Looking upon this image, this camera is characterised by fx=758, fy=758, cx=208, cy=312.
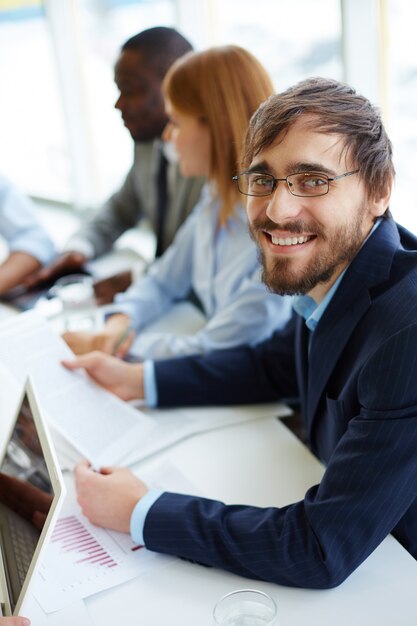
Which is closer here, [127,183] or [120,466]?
[120,466]

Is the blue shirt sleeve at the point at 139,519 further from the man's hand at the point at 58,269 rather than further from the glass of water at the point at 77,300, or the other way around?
the man's hand at the point at 58,269

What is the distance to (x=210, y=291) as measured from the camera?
194 centimetres

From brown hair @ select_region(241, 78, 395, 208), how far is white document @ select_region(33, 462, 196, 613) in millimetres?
649

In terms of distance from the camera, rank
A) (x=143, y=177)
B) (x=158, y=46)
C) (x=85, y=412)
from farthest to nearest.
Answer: (x=143, y=177) → (x=158, y=46) → (x=85, y=412)

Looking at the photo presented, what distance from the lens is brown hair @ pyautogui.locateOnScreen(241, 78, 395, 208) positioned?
112cm

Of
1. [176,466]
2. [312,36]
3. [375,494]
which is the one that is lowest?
A: [176,466]

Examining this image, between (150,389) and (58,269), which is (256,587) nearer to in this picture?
(150,389)

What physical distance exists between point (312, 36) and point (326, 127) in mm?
1889

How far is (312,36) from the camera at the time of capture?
9.27 feet

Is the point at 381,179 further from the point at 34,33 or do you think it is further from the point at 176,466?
the point at 34,33

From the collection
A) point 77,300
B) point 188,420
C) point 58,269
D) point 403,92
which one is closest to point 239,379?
point 188,420

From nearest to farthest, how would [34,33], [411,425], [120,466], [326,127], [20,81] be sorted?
[411,425] < [326,127] < [120,466] < [34,33] < [20,81]

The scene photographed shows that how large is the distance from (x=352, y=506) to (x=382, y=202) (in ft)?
1.57

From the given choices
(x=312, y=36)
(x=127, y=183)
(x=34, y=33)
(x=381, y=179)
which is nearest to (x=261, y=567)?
(x=381, y=179)
